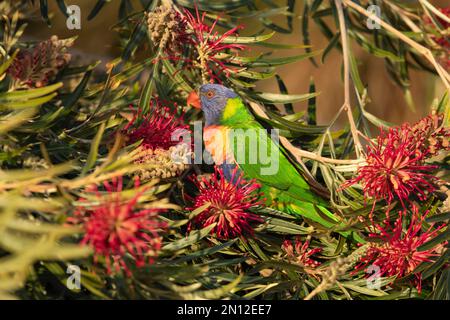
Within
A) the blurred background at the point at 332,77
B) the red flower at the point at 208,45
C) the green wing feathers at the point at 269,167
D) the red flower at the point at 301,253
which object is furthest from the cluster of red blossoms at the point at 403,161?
the blurred background at the point at 332,77

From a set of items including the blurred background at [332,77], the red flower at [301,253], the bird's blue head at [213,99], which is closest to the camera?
the red flower at [301,253]

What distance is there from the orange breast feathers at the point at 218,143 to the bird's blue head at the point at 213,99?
0.10 ft

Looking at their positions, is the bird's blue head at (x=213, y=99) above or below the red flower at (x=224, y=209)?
above

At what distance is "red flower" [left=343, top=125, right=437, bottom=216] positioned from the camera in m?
0.99

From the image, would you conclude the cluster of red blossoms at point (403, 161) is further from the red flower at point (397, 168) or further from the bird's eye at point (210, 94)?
the bird's eye at point (210, 94)

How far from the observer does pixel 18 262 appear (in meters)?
0.56

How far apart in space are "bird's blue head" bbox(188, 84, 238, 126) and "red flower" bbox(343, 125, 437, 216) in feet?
1.64

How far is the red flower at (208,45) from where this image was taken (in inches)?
48.7

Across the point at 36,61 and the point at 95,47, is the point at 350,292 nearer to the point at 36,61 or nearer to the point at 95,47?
the point at 36,61

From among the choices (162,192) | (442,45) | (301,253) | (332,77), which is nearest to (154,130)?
(162,192)

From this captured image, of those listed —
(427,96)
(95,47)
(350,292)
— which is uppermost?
(95,47)

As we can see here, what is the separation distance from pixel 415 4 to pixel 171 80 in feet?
4.07

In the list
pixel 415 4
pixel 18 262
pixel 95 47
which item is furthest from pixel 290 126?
pixel 95 47
